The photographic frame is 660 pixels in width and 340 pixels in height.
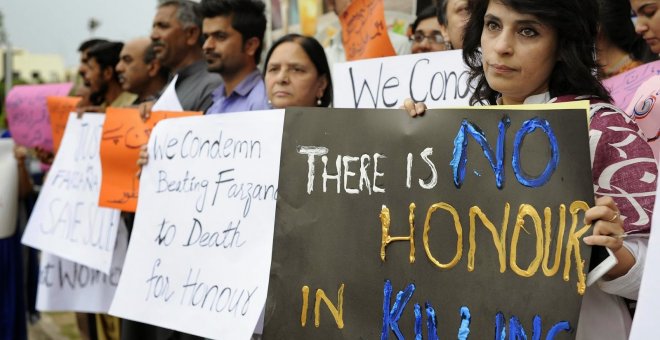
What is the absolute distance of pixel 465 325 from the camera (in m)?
1.70

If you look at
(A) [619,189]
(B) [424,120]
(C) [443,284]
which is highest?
(B) [424,120]

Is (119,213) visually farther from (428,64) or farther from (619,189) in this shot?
(619,189)

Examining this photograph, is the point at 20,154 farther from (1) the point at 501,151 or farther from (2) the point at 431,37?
(1) the point at 501,151

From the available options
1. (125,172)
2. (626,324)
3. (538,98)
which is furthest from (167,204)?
(626,324)

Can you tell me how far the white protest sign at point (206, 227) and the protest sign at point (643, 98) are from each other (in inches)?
41.3

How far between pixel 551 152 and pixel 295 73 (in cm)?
173

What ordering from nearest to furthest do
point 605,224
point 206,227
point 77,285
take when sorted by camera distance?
point 605,224, point 206,227, point 77,285

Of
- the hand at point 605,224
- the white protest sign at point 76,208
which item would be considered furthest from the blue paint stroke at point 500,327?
the white protest sign at point 76,208

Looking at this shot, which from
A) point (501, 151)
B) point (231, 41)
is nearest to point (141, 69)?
point (231, 41)

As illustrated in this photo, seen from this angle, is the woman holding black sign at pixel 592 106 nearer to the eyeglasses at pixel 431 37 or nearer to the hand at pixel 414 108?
the hand at pixel 414 108

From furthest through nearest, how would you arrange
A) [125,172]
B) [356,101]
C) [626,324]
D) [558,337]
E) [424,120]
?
1. [125,172]
2. [356,101]
3. [424,120]
4. [626,324]
5. [558,337]

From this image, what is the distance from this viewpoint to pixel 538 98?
186 centimetres

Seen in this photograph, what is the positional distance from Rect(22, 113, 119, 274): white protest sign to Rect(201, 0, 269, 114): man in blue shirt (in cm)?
67

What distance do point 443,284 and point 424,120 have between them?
38 cm
